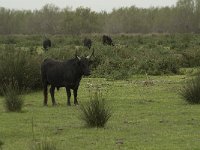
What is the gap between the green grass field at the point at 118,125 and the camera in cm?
1236

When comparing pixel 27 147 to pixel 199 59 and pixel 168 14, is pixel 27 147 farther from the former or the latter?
pixel 168 14

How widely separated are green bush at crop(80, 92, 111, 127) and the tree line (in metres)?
88.4

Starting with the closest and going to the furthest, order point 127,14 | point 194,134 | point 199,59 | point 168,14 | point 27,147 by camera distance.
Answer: point 27,147 < point 194,134 < point 199,59 < point 168,14 < point 127,14

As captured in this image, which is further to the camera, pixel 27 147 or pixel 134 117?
pixel 134 117

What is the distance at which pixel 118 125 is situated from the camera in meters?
14.8

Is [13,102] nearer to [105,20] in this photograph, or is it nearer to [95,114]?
[95,114]

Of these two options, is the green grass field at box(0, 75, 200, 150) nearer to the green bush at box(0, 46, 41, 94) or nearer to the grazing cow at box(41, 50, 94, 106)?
the grazing cow at box(41, 50, 94, 106)

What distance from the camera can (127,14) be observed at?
128625 mm

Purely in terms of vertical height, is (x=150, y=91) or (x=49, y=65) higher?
(x=49, y=65)

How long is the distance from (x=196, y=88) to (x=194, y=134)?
18.6ft

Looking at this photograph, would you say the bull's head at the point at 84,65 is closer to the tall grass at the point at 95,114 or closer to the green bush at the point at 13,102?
the green bush at the point at 13,102

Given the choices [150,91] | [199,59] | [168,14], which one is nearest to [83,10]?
[168,14]

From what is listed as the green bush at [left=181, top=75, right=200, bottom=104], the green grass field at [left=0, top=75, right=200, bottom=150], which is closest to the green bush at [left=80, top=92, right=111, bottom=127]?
the green grass field at [left=0, top=75, right=200, bottom=150]

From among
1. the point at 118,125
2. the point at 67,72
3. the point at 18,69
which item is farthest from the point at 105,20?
the point at 118,125
